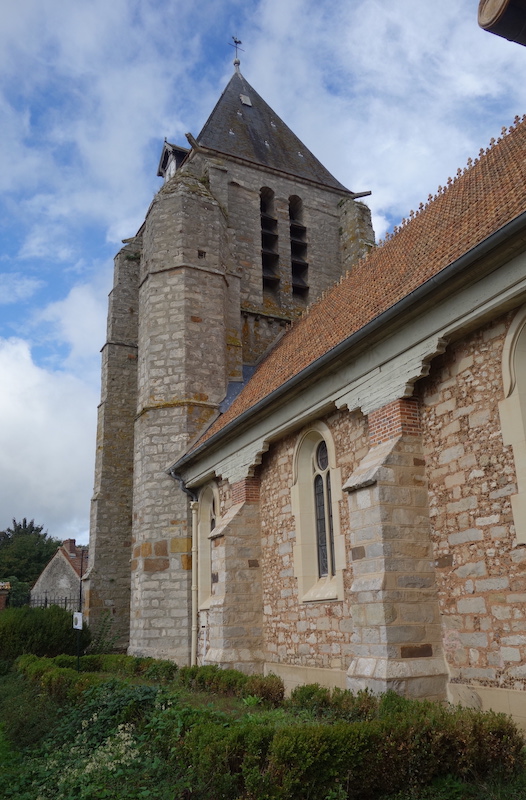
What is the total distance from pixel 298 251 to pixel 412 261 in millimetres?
11514

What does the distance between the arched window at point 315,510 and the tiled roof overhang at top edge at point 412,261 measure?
107 centimetres

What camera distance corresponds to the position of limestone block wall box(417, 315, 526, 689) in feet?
21.1

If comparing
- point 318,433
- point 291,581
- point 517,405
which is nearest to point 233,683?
point 291,581

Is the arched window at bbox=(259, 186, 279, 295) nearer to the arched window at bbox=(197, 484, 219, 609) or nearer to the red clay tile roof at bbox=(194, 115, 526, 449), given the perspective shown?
the red clay tile roof at bbox=(194, 115, 526, 449)

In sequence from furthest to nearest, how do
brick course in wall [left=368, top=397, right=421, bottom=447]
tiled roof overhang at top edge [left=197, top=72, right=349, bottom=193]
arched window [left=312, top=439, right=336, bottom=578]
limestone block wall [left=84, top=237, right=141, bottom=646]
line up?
1. tiled roof overhang at top edge [left=197, top=72, right=349, bottom=193]
2. limestone block wall [left=84, top=237, right=141, bottom=646]
3. arched window [left=312, top=439, right=336, bottom=578]
4. brick course in wall [left=368, top=397, right=421, bottom=447]

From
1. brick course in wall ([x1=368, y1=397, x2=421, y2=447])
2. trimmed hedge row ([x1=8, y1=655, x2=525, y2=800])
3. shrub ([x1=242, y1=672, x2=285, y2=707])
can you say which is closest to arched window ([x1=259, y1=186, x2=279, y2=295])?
brick course in wall ([x1=368, y1=397, x2=421, y2=447])

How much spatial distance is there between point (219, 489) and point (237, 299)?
634 centimetres

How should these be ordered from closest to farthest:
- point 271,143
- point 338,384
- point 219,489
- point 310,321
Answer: point 338,384
point 219,489
point 310,321
point 271,143

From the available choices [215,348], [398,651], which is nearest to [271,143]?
[215,348]

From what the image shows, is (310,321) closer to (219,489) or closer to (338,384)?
(219,489)

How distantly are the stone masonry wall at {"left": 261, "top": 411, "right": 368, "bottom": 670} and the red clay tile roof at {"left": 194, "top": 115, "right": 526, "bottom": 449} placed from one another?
50.2 inches

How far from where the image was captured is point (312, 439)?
10.4 metres

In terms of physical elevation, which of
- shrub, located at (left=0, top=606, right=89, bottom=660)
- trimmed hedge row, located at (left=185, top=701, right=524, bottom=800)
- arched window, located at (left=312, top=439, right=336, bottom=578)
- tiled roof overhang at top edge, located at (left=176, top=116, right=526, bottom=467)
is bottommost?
trimmed hedge row, located at (left=185, top=701, right=524, bottom=800)

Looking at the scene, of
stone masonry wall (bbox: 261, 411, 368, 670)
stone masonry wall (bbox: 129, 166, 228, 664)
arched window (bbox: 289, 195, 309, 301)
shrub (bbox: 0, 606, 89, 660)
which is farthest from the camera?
arched window (bbox: 289, 195, 309, 301)
